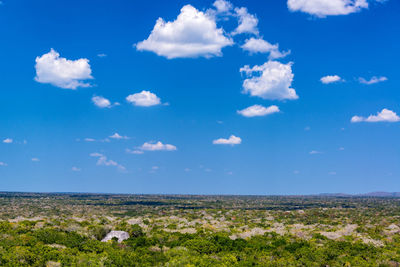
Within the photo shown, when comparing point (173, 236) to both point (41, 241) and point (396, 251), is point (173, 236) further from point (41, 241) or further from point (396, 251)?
point (396, 251)

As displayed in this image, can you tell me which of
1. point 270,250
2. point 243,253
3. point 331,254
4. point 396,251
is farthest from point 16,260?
point 396,251

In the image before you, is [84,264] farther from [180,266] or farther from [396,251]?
[396,251]

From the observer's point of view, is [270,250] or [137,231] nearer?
[270,250]

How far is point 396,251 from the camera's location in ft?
116

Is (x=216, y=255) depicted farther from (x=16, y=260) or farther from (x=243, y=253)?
(x=16, y=260)

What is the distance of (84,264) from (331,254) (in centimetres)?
2230

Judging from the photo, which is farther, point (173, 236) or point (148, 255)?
point (173, 236)

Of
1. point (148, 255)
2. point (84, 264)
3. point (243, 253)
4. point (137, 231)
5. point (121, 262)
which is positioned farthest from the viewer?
point (137, 231)

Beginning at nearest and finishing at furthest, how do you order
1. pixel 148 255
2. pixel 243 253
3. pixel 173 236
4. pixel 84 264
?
1. pixel 84 264
2. pixel 148 255
3. pixel 243 253
4. pixel 173 236

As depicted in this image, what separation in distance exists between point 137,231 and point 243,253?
17.7m

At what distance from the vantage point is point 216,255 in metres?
33.8

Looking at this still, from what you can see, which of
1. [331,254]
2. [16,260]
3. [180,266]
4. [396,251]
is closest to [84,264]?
[16,260]

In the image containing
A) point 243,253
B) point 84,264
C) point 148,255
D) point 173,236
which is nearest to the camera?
point 84,264

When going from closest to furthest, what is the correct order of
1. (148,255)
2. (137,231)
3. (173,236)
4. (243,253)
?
(148,255), (243,253), (173,236), (137,231)
